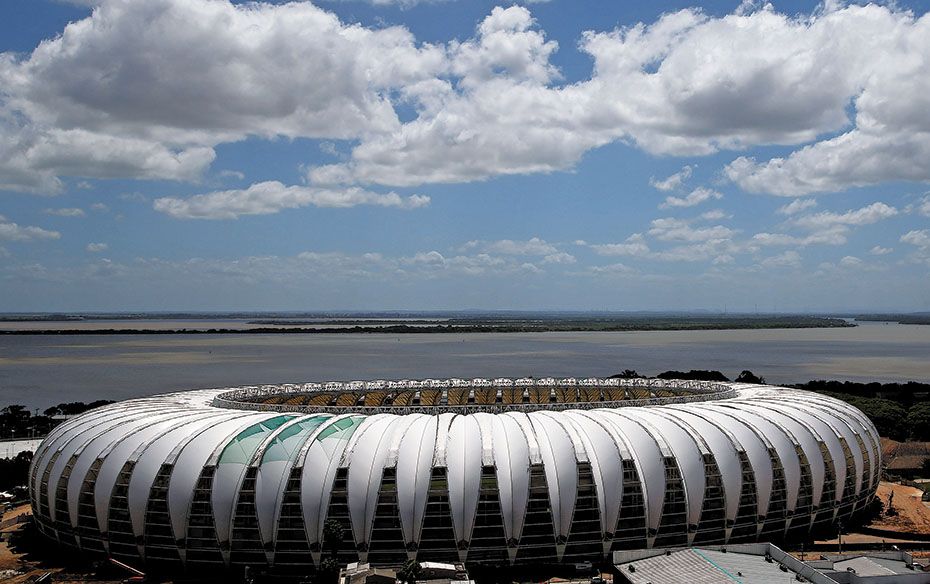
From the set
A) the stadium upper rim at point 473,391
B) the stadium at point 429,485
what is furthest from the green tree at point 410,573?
the stadium upper rim at point 473,391

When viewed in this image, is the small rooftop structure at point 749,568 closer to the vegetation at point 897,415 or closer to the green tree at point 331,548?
the green tree at point 331,548

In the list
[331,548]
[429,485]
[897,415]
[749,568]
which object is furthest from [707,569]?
[897,415]

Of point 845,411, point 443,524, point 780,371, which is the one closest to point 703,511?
point 443,524

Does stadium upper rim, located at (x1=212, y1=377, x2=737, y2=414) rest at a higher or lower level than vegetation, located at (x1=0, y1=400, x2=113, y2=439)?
higher

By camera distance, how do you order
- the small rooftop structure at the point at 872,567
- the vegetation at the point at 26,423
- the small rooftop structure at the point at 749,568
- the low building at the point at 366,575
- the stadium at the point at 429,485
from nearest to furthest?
the small rooftop structure at the point at 749,568
the low building at the point at 366,575
the small rooftop structure at the point at 872,567
the stadium at the point at 429,485
the vegetation at the point at 26,423

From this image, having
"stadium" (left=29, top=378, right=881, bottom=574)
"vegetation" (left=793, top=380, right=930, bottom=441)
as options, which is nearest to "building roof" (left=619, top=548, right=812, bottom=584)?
"stadium" (left=29, top=378, right=881, bottom=574)

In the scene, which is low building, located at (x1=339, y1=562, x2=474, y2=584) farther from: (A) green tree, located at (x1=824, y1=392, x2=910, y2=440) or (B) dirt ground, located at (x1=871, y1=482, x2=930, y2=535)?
(A) green tree, located at (x1=824, y1=392, x2=910, y2=440)
